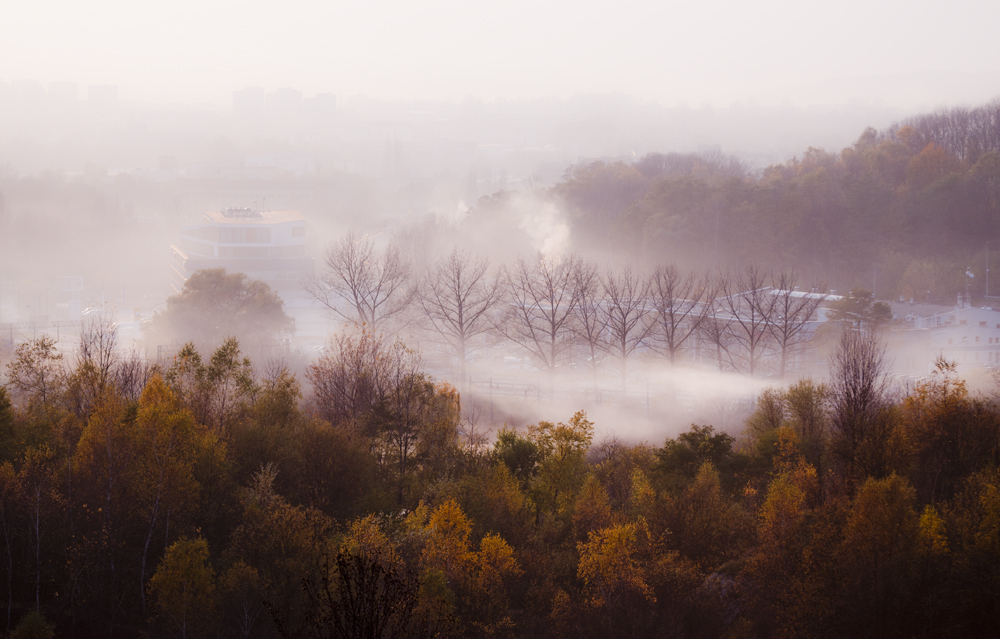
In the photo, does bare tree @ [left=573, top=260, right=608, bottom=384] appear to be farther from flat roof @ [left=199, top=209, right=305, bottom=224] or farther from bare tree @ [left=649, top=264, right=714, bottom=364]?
flat roof @ [left=199, top=209, right=305, bottom=224]

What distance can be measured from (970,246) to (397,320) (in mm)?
24964

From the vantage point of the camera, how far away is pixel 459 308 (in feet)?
69.0

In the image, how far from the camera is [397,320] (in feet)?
78.4

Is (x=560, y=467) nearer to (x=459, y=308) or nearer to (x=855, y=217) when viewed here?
(x=459, y=308)

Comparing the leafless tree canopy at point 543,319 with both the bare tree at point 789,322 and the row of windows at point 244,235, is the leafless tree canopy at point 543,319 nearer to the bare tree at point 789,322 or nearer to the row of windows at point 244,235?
the bare tree at point 789,322

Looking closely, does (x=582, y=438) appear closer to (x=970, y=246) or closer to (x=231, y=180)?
(x=970, y=246)

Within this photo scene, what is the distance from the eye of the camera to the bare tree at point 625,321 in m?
20.3

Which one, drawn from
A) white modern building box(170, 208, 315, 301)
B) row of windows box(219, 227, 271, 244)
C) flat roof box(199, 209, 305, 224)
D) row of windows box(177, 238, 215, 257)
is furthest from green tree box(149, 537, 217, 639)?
flat roof box(199, 209, 305, 224)

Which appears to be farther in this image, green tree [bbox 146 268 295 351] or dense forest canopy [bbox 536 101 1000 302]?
dense forest canopy [bbox 536 101 1000 302]

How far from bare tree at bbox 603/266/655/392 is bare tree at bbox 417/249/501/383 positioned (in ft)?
11.0

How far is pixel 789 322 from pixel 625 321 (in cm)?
473

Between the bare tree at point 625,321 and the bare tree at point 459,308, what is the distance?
11.0ft

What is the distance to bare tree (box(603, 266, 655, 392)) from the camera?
20.3m

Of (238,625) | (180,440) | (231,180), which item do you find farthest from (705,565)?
(231,180)
